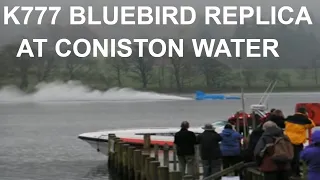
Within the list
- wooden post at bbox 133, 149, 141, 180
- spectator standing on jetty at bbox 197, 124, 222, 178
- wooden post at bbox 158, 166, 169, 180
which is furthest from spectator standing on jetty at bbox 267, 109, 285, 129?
wooden post at bbox 133, 149, 141, 180

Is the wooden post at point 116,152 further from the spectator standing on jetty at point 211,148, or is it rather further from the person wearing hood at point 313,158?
the person wearing hood at point 313,158

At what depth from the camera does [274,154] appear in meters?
12.8

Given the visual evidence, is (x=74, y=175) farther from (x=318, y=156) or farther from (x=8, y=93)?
(x=8, y=93)

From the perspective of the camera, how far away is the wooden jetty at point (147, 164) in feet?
49.5

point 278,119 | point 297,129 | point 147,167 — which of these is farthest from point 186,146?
point 297,129

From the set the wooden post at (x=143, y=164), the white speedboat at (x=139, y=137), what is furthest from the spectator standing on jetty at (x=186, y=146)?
the white speedboat at (x=139, y=137)

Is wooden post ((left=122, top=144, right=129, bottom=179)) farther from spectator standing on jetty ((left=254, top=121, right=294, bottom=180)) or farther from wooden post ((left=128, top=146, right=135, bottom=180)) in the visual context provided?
spectator standing on jetty ((left=254, top=121, right=294, bottom=180))

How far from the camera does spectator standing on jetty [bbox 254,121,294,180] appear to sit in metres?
12.7

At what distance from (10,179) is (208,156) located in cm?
1549

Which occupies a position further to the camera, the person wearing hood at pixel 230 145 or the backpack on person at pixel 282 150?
the person wearing hood at pixel 230 145

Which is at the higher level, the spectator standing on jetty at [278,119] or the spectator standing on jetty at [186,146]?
the spectator standing on jetty at [278,119]

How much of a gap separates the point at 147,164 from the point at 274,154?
340 inches

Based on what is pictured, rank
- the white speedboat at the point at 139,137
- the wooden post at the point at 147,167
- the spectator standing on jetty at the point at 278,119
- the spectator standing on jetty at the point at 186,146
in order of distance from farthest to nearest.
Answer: the white speedboat at the point at 139,137, the wooden post at the point at 147,167, the spectator standing on jetty at the point at 186,146, the spectator standing on jetty at the point at 278,119

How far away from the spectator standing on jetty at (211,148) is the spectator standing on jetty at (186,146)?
1.28 meters
